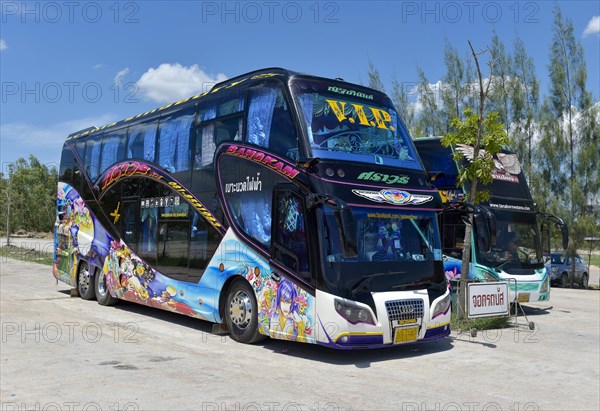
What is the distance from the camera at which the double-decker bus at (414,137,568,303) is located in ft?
42.7

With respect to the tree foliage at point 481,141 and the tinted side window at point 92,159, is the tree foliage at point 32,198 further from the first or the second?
the tree foliage at point 481,141

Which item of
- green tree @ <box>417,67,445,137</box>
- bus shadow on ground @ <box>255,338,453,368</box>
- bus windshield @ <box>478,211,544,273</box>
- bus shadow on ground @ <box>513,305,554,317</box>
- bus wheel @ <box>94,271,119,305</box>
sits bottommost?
bus shadow on ground @ <box>513,305,554,317</box>

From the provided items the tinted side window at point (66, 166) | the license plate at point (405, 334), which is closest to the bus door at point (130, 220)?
the tinted side window at point (66, 166)

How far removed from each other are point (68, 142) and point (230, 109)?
8154 mm

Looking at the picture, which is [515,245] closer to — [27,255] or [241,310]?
[241,310]

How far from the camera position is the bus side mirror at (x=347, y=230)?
776 cm

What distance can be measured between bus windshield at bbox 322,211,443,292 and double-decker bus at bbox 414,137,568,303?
3.91 m

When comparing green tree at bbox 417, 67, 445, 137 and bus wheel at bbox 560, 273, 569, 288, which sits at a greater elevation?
green tree at bbox 417, 67, 445, 137

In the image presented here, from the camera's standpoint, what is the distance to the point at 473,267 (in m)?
13.0

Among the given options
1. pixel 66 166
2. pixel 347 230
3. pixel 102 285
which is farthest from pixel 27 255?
pixel 347 230

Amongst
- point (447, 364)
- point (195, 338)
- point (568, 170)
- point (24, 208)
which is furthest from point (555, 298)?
point (24, 208)

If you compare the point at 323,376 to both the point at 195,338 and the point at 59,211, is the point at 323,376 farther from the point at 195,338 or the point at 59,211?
the point at 59,211

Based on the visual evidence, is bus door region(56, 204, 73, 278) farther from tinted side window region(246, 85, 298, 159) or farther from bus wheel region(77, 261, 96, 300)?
tinted side window region(246, 85, 298, 159)

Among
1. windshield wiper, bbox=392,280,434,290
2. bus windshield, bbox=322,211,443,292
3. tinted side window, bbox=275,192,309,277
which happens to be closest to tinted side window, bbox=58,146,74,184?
tinted side window, bbox=275,192,309,277
